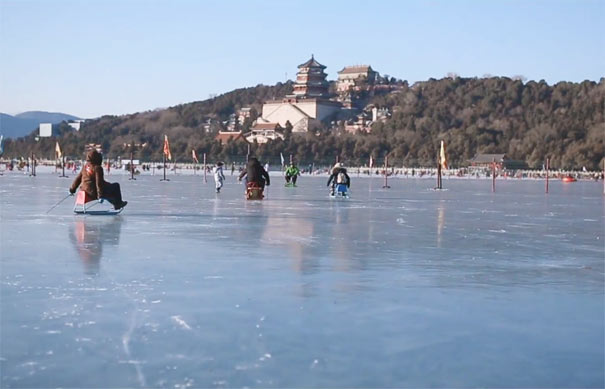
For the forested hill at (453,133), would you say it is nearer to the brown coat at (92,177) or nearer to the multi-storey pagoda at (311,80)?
the multi-storey pagoda at (311,80)

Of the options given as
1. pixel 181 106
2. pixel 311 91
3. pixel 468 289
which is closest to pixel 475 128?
pixel 311 91

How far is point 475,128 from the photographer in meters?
97.0

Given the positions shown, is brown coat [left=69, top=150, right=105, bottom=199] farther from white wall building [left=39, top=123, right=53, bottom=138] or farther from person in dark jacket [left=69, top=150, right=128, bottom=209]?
white wall building [left=39, top=123, right=53, bottom=138]

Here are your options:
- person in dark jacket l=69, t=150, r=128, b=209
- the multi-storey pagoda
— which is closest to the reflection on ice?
person in dark jacket l=69, t=150, r=128, b=209

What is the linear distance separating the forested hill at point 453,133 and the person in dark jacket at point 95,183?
69.9m

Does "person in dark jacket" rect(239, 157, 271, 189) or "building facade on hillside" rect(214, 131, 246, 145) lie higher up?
"building facade on hillside" rect(214, 131, 246, 145)

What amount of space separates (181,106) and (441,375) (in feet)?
530

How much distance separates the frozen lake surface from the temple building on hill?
10869 cm

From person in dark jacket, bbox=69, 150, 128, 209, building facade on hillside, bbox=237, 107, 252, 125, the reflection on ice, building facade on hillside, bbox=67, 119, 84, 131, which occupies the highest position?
building facade on hillside, bbox=237, 107, 252, 125

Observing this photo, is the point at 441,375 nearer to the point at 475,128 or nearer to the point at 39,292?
the point at 39,292

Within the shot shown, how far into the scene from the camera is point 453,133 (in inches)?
3812

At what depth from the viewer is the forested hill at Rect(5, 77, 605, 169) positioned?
88.2m

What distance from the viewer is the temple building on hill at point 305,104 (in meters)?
121

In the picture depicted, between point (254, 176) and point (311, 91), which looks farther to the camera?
point (311, 91)
